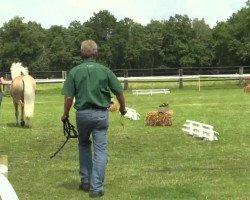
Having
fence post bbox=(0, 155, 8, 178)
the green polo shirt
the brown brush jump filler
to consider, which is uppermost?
the green polo shirt

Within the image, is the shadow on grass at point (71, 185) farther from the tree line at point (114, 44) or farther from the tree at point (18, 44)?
the tree at point (18, 44)

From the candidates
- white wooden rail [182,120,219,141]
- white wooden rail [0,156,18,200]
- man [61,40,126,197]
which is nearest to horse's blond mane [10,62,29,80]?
white wooden rail [182,120,219,141]

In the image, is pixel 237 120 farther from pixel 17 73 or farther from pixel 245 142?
pixel 17 73

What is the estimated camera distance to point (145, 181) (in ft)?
24.3

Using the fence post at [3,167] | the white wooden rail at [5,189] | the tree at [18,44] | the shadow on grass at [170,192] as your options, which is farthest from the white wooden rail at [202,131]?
the tree at [18,44]

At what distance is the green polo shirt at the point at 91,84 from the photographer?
21.6 feet

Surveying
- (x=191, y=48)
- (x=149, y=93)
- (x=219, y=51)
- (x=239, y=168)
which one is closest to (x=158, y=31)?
(x=191, y=48)

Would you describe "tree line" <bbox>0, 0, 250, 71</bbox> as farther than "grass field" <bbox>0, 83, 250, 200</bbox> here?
Yes

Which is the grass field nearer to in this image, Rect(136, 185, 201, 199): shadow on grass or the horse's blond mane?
Rect(136, 185, 201, 199): shadow on grass

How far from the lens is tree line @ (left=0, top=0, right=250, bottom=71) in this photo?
84.1 meters

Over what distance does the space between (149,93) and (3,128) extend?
17.5 metres

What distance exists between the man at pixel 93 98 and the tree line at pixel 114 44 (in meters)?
73.5

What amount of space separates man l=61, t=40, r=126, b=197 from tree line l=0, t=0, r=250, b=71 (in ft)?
241

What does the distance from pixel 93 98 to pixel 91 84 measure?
0.17 m
